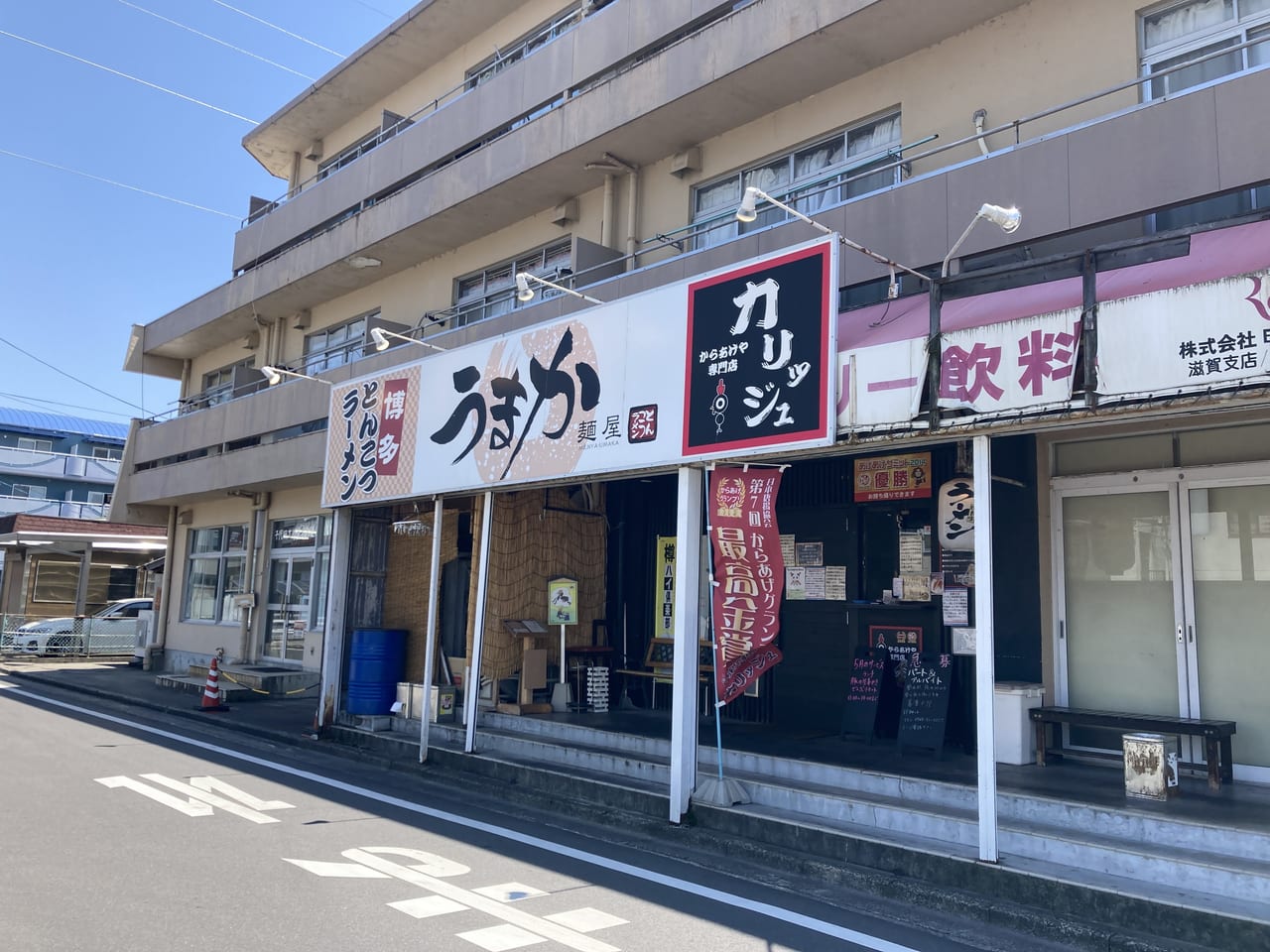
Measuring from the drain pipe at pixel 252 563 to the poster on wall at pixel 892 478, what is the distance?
48.5ft

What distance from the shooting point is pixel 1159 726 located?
293 inches

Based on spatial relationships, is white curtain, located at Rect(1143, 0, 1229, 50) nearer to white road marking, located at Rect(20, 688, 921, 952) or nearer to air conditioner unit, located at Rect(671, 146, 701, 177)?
air conditioner unit, located at Rect(671, 146, 701, 177)

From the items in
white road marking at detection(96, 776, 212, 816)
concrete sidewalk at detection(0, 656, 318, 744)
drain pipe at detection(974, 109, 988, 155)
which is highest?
drain pipe at detection(974, 109, 988, 155)

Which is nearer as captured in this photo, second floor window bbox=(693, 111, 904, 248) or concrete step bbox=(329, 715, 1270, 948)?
concrete step bbox=(329, 715, 1270, 948)

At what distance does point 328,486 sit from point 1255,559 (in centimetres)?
1110

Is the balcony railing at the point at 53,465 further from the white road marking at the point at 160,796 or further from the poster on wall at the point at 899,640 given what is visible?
the poster on wall at the point at 899,640

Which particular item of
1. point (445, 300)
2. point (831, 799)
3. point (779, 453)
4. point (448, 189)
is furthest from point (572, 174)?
point (831, 799)

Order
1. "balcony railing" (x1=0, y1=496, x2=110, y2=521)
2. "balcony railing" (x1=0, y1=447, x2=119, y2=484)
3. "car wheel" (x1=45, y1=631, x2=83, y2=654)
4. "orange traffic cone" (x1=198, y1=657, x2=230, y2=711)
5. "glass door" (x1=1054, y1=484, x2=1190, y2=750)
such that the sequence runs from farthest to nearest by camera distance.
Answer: "balcony railing" (x1=0, y1=447, x2=119, y2=484), "balcony railing" (x1=0, y1=496, x2=110, y2=521), "car wheel" (x1=45, y1=631, x2=83, y2=654), "orange traffic cone" (x1=198, y1=657, x2=230, y2=711), "glass door" (x1=1054, y1=484, x2=1190, y2=750)

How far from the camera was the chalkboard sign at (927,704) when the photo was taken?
9117 millimetres

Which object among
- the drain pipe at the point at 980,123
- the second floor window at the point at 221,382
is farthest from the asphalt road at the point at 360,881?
the second floor window at the point at 221,382

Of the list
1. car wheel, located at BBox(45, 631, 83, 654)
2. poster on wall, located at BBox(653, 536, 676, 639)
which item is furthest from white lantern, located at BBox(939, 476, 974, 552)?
car wheel, located at BBox(45, 631, 83, 654)

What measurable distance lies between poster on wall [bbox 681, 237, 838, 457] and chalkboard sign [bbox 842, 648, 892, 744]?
3.45 m

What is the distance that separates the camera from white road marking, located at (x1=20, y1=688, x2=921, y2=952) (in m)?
5.69

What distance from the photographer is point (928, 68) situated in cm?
1023
